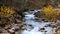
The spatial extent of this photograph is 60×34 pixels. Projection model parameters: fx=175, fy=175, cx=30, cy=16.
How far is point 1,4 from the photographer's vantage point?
45.5ft

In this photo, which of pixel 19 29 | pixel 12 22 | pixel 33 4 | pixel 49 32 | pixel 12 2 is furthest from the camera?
pixel 33 4

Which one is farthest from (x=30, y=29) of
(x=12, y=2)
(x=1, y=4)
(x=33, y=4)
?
(x=33, y=4)

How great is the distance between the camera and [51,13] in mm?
13734

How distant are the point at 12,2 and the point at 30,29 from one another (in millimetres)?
5357

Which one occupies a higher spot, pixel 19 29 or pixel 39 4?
pixel 39 4

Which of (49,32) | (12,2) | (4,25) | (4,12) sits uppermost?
(12,2)

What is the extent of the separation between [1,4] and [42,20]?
351 centimetres

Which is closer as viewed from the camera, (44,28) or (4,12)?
(44,28)

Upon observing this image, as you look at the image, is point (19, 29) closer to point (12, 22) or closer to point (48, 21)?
point (12, 22)

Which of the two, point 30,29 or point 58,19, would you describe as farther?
point 58,19

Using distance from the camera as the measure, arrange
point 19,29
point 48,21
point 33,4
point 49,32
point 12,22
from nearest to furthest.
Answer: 1. point 49,32
2. point 19,29
3. point 12,22
4. point 48,21
5. point 33,4

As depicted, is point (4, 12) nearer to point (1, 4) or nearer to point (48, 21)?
point (1, 4)

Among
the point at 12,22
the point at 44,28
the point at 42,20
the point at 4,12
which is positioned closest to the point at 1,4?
the point at 4,12

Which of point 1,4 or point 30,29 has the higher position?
point 1,4
